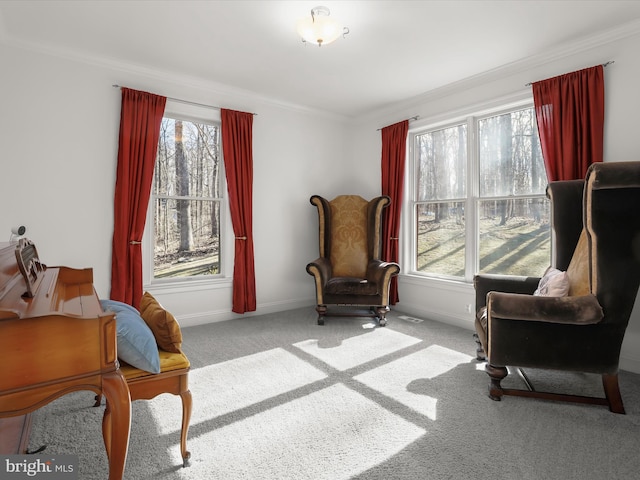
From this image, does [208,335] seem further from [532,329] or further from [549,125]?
[549,125]

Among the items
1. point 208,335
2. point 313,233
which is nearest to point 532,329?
point 208,335

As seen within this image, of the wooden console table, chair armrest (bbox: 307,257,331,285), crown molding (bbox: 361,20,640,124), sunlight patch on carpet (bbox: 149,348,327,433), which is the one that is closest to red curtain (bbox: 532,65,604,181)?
crown molding (bbox: 361,20,640,124)

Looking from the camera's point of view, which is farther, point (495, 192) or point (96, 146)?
point (495, 192)

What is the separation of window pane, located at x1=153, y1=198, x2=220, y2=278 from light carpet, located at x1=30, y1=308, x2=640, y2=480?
51.4 inches

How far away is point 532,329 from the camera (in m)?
2.25

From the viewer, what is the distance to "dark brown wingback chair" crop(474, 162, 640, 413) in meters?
2.08

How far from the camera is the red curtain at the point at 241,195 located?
13.9 feet

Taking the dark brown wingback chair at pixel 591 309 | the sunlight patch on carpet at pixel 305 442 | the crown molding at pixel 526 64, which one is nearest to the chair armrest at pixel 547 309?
the dark brown wingback chair at pixel 591 309

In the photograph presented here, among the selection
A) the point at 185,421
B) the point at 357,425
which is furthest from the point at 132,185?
the point at 357,425

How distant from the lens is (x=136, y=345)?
1547mm

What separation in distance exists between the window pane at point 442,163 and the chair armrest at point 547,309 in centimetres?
215

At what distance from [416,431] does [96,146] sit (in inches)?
144

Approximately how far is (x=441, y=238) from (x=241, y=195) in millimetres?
2500

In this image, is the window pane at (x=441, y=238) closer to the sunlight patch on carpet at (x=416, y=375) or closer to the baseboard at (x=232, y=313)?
the sunlight patch on carpet at (x=416, y=375)
